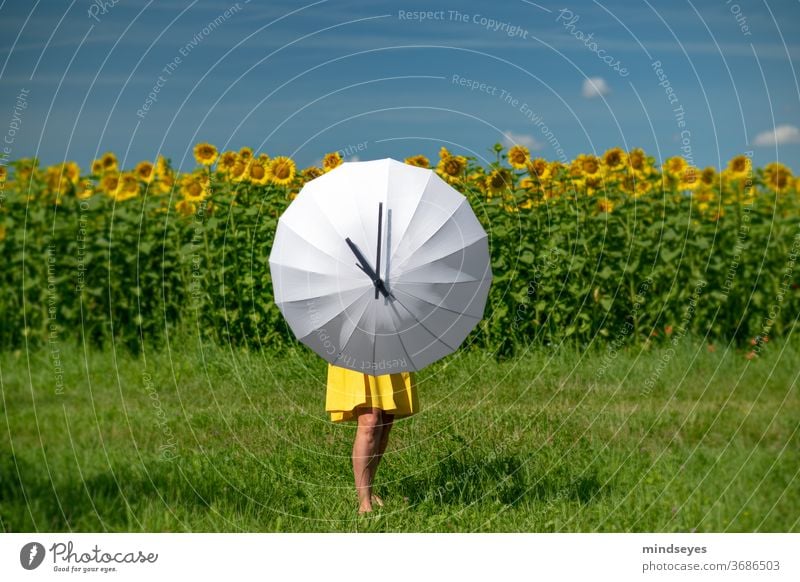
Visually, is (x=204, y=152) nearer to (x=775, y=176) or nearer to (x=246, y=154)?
(x=246, y=154)

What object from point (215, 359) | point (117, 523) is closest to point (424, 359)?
point (117, 523)

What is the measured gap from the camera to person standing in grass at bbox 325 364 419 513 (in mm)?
5176

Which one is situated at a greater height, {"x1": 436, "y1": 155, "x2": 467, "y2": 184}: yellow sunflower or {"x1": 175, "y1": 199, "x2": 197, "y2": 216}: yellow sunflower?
{"x1": 436, "y1": 155, "x2": 467, "y2": 184}: yellow sunflower

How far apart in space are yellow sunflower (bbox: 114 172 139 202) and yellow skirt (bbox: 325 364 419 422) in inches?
174

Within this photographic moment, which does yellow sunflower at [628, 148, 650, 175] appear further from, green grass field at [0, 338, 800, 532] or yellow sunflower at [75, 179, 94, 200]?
yellow sunflower at [75, 179, 94, 200]

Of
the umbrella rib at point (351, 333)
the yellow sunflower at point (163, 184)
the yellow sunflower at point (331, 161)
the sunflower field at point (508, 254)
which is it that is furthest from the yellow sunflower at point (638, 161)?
the umbrella rib at point (351, 333)

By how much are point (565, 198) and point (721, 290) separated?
153 centimetres

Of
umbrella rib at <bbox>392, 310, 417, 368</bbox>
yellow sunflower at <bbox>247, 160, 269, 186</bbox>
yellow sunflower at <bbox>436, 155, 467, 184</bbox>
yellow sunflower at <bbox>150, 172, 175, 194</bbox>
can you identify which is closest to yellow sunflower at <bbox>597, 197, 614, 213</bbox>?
yellow sunflower at <bbox>436, 155, 467, 184</bbox>

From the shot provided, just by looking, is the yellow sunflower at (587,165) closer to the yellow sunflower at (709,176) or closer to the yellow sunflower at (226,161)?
the yellow sunflower at (709,176)

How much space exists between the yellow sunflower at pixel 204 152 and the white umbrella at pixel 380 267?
4.19 meters

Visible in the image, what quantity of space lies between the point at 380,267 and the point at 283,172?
13.4 feet

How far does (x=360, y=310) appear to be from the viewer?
15.1 feet

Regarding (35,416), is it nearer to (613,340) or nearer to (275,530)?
(275,530)

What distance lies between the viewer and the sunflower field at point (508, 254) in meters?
8.41
